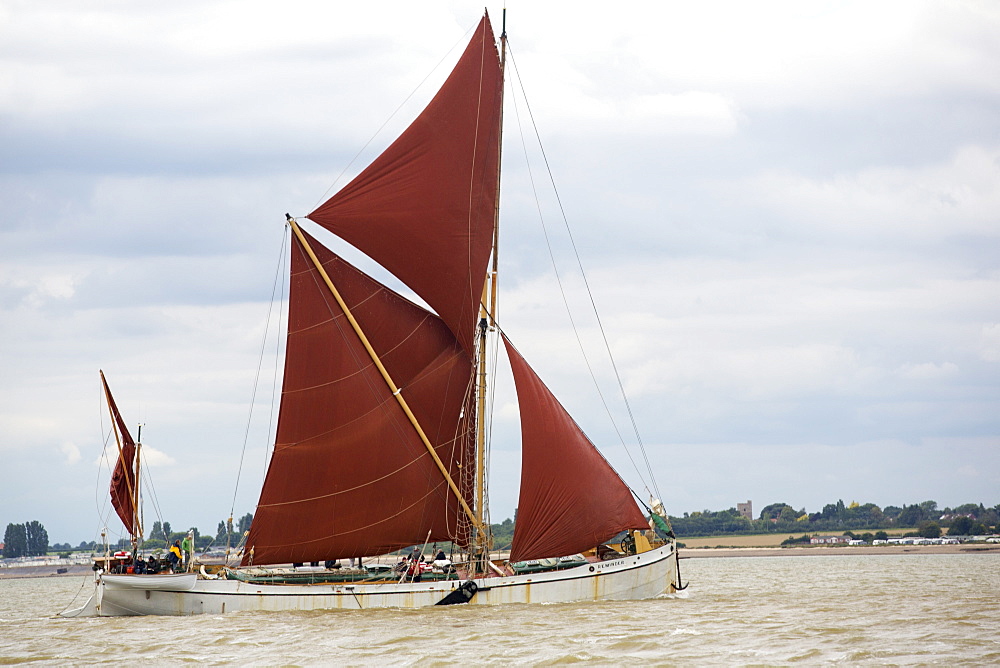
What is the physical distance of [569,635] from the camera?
119ft

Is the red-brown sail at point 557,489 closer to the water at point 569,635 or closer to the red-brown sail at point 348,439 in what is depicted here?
the water at point 569,635

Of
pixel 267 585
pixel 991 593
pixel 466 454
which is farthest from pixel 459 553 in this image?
pixel 991 593

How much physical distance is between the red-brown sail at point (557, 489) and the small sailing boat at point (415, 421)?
0.19 ft

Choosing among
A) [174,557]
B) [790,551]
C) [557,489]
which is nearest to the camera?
[557,489]

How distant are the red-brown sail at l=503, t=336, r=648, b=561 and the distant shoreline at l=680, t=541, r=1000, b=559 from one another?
89825mm

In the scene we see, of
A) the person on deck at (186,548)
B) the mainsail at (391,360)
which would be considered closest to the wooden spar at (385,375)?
the mainsail at (391,360)

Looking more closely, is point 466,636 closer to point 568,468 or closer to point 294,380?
point 568,468

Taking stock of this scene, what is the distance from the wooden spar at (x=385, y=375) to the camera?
49062 mm

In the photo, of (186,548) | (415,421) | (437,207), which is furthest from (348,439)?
(437,207)

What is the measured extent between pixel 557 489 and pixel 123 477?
69.5 feet

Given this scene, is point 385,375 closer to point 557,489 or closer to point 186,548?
point 557,489

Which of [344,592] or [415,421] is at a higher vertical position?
[415,421]

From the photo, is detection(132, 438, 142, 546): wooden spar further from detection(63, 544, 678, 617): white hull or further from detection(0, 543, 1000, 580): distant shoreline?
detection(0, 543, 1000, 580): distant shoreline

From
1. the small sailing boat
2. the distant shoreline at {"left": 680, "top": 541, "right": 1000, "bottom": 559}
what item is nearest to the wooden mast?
the small sailing boat
